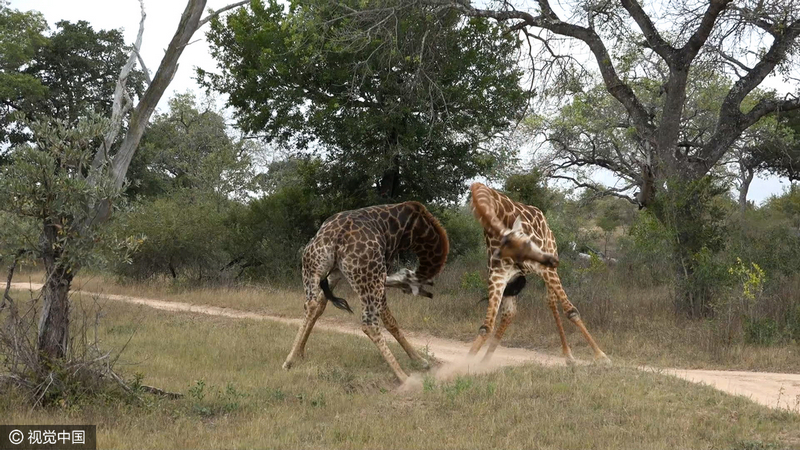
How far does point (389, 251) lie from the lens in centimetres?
1045

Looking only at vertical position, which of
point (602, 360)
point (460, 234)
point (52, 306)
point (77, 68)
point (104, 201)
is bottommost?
point (602, 360)

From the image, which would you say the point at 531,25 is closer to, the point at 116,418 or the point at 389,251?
the point at 389,251

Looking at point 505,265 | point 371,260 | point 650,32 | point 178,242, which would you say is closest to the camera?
point 371,260

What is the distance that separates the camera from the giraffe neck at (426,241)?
10.7 metres

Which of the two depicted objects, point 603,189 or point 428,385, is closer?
point 428,385

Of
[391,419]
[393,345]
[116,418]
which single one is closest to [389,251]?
[393,345]

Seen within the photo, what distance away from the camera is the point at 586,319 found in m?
13.4

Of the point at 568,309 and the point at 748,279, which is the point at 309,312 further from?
the point at 748,279

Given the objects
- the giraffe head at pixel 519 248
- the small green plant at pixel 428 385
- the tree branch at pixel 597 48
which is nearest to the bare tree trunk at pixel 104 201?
the small green plant at pixel 428 385

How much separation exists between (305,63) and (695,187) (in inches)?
391
